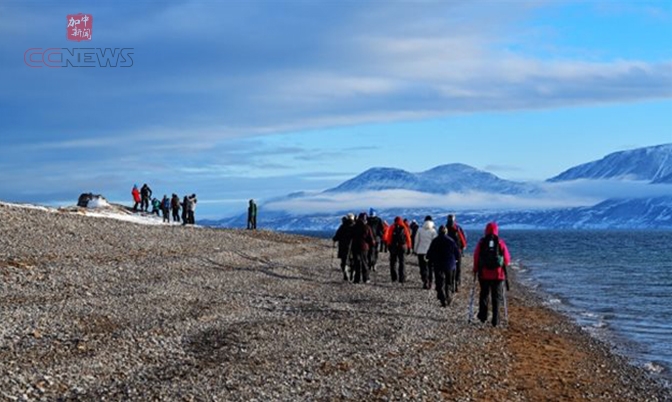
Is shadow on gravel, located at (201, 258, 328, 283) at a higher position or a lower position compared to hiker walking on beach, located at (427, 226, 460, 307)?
lower

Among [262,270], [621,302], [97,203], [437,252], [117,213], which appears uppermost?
[97,203]

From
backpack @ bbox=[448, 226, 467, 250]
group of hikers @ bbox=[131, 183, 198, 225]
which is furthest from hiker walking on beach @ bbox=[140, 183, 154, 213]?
backpack @ bbox=[448, 226, 467, 250]

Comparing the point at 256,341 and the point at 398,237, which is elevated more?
the point at 398,237

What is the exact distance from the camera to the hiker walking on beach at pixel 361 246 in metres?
27.2

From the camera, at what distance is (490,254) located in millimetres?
18969

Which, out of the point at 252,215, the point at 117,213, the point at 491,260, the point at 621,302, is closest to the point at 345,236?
the point at 491,260

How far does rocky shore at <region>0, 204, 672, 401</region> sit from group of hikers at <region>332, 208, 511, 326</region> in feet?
2.26

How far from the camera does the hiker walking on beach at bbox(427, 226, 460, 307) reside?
875 inches

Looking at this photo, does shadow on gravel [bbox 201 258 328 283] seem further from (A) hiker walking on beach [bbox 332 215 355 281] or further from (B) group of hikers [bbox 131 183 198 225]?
(B) group of hikers [bbox 131 183 198 225]

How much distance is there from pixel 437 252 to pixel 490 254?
11.3 ft

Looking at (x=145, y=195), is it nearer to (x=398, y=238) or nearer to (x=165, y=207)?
(x=165, y=207)

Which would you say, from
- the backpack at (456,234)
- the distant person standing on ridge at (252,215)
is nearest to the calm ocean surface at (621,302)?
the backpack at (456,234)

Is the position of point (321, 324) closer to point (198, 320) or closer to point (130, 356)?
point (198, 320)

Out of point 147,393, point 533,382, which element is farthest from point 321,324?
point 147,393
